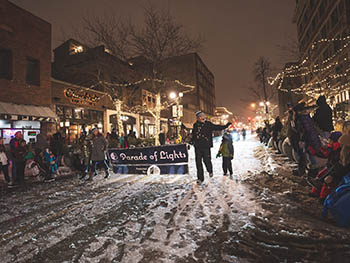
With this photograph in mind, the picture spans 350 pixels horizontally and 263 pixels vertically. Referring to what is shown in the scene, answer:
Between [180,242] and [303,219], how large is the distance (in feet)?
6.72

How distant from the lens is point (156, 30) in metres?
18.4

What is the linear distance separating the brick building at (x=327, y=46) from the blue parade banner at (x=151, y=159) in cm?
1210

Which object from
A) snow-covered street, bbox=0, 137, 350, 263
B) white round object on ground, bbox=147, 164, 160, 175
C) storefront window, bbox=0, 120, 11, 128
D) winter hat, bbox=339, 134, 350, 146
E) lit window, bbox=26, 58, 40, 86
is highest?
lit window, bbox=26, 58, 40, 86

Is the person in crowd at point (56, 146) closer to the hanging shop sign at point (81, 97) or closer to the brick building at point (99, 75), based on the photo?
the brick building at point (99, 75)

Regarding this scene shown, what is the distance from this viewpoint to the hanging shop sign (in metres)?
18.2

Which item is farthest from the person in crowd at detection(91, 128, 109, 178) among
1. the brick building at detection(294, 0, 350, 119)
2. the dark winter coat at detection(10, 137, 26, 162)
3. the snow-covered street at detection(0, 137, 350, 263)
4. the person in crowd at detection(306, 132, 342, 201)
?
the brick building at detection(294, 0, 350, 119)

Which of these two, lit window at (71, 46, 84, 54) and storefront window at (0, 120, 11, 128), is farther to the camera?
lit window at (71, 46, 84, 54)

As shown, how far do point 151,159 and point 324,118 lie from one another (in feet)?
16.8

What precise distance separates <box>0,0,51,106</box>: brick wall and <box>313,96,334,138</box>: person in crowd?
1632 cm

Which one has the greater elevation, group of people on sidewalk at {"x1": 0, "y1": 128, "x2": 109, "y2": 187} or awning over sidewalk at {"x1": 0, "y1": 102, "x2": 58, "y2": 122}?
awning over sidewalk at {"x1": 0, "y1": 102, "x2": 58, "y2": 122}

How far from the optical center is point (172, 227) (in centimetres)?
333

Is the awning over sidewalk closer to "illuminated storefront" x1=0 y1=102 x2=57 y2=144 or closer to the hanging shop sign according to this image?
"illuminated storefront" x1=0 y1=102 x2=57 y2=144

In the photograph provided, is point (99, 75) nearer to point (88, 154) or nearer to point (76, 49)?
point (76, 49)

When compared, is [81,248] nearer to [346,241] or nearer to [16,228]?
[16,228]
